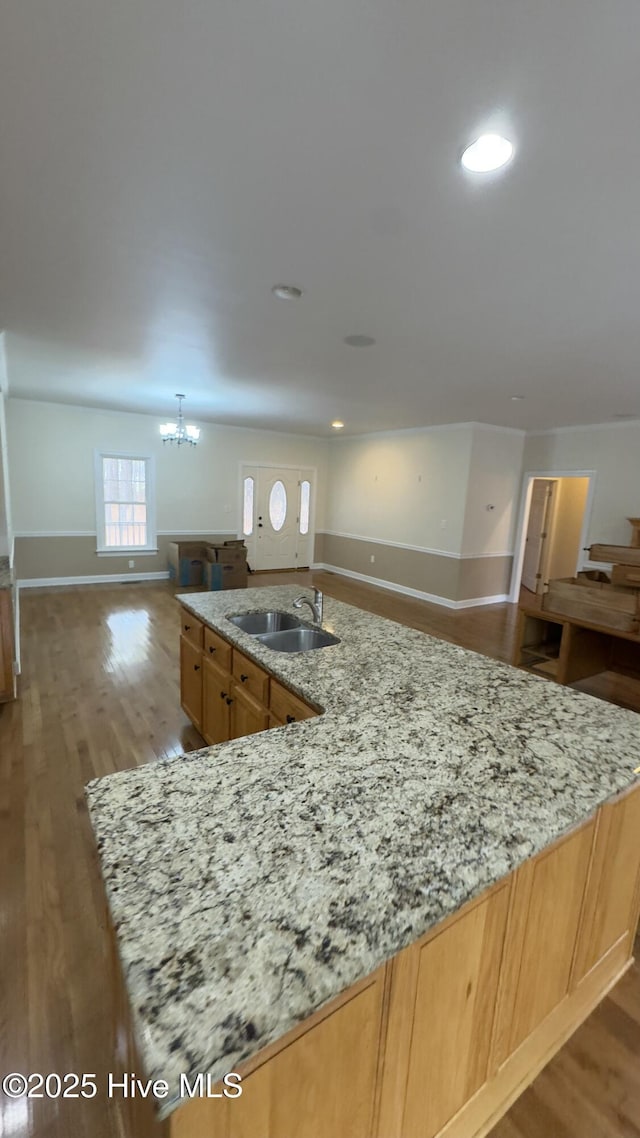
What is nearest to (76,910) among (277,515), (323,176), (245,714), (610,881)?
(245,714)

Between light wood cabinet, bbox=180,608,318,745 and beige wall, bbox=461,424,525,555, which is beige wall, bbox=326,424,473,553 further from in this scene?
light wood cabinet, bbox=180,608,318,745

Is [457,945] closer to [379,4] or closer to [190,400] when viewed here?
[379,4]

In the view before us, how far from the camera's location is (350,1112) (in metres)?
0.80

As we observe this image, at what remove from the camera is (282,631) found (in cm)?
255

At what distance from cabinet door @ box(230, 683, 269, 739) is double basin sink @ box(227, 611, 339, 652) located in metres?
0.29

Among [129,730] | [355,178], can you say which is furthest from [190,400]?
[355,178]

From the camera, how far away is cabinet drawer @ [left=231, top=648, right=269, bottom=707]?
1.97 metres

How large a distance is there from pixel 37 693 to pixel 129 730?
40.0 inches

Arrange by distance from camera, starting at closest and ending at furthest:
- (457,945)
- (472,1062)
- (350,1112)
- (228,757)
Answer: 1. (350,1112)
2. (457,945)
3. (472,1062)
4. (228,757)

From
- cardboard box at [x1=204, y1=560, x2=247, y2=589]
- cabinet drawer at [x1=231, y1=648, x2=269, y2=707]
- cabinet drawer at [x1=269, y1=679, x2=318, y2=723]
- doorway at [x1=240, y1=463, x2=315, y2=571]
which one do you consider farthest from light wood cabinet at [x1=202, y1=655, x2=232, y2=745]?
doorway at [x1=240, y1=463, x2=315, y2=571]

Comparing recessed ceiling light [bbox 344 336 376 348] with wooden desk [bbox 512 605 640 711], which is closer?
recessed ceiling light [bbox 344 336 376 348]

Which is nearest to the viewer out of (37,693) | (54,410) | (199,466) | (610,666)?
(37,693)

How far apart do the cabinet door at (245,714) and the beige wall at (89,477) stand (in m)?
5.59

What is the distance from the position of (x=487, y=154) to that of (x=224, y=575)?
6.10 m
